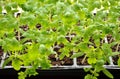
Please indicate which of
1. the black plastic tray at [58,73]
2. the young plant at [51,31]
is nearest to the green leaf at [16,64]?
the young plant at [51,31]

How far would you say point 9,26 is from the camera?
1082 millimetres

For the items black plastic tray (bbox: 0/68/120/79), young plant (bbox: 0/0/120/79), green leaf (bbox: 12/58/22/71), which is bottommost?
black plastic tray (bbox: 0/68/120/79)

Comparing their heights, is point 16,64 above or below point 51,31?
below

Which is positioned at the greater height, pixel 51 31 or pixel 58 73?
pixel 51 31

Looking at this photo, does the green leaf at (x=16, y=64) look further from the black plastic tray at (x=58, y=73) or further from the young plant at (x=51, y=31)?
the black plastic tray at (x=58, y=73)

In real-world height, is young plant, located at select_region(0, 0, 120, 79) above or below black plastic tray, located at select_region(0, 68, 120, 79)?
above

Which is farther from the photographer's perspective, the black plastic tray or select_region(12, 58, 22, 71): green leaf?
the black plastic tray

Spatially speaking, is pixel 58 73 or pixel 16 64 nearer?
pixel 16 64

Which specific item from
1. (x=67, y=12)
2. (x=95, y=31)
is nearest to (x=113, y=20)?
(x=95, y=31)

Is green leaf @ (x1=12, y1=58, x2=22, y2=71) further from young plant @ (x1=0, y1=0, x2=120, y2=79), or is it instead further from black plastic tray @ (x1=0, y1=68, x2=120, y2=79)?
black plastic tray @ (x1=0, y1=68, x2=120, y2=79)

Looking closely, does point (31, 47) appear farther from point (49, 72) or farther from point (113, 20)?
point (113, 20)

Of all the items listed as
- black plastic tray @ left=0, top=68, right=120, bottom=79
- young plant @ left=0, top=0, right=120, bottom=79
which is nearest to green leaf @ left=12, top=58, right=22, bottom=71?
young plant @ left=0, top=0, right=120, bottom=79

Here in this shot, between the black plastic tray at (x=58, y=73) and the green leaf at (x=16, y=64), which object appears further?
the black plastic tray at (x=58, y=73)

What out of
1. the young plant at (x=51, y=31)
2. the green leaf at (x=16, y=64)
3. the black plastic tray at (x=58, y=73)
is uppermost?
the young plant at (x=51, y=31)
